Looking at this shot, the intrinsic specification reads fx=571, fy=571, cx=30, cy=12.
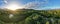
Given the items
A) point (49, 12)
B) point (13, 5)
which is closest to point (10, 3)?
point (13, 5)

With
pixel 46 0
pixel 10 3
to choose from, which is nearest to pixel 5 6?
pixel 10 3

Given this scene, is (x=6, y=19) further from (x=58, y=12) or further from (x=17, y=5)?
(x=58, y=12)

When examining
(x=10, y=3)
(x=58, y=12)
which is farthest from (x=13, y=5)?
(x=58, y=12)

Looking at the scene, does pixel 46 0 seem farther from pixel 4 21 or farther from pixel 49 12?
pixel 4 21
